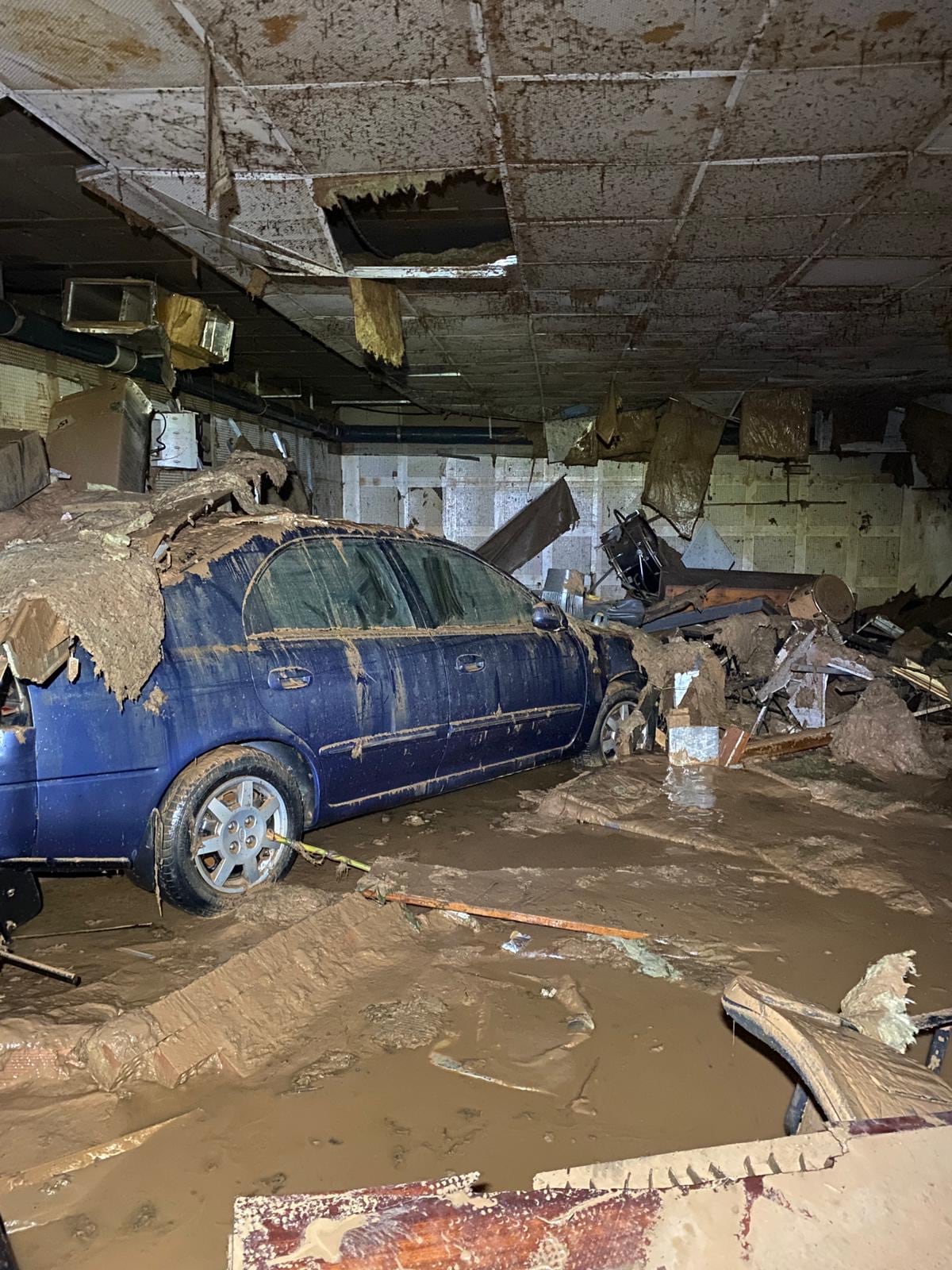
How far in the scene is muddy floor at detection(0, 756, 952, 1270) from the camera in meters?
2.05

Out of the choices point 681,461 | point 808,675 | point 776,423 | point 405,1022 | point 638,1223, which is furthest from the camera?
point 681,461

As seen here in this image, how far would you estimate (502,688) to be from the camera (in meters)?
4.96

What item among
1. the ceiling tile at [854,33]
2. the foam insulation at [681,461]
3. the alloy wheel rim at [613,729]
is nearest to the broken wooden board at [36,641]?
the ceiling tile at [854,33]

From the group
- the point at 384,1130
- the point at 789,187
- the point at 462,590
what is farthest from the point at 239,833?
the point at 789,187

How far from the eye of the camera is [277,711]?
145 inches

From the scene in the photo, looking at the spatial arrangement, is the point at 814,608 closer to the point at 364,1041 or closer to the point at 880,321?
the point at 880,321

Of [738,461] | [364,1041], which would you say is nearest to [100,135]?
[364,1041]

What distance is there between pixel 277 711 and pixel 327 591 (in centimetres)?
78

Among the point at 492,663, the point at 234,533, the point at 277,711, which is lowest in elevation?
the point at 277,711

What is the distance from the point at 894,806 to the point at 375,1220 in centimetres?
485

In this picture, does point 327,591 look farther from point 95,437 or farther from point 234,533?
point 95,437

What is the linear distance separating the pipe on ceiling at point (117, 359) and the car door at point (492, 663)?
3965 mm

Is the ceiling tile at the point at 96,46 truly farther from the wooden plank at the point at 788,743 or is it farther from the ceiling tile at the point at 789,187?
the wooden plank at the point at 788,743

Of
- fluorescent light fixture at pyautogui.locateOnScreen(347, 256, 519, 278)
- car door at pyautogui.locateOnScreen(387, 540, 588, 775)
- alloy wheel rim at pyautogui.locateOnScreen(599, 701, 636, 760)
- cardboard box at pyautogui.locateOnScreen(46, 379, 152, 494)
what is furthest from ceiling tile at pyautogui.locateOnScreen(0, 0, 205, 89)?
alloy wheel rim at pyautogui.locateOnScreen(599, 701, 636, 760)
